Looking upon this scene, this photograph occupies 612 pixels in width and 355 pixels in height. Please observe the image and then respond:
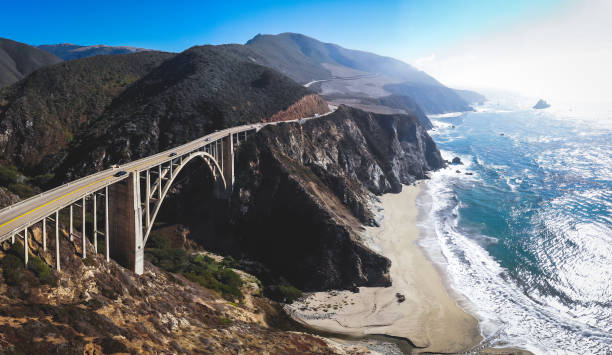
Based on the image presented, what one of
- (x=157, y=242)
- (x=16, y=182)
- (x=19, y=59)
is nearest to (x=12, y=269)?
(x=157, y=242)

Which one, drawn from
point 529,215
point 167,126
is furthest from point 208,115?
point 529,215

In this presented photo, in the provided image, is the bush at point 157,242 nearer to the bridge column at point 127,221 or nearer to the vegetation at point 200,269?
the vegetation at point 200,269

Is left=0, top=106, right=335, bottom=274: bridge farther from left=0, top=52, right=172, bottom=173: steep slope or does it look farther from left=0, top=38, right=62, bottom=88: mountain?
left=0, top=38, right=62, bottom=88: mountain

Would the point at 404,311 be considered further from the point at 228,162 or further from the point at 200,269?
the point at 228,162

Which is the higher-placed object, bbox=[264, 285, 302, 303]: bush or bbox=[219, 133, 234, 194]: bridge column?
bbox=[219, 133, 234, 194]: bridge column

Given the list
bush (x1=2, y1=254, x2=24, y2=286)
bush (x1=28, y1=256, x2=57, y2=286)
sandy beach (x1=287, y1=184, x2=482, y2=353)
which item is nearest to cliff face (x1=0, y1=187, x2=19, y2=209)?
bush (x1=28, y1=256, x2=57, y2=286)

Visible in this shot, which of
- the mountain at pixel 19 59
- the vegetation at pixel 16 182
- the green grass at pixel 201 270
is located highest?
the mountain at pixel 19 59

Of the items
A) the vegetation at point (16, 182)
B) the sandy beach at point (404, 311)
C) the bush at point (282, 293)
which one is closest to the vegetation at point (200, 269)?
the bush at point (282, 293)
